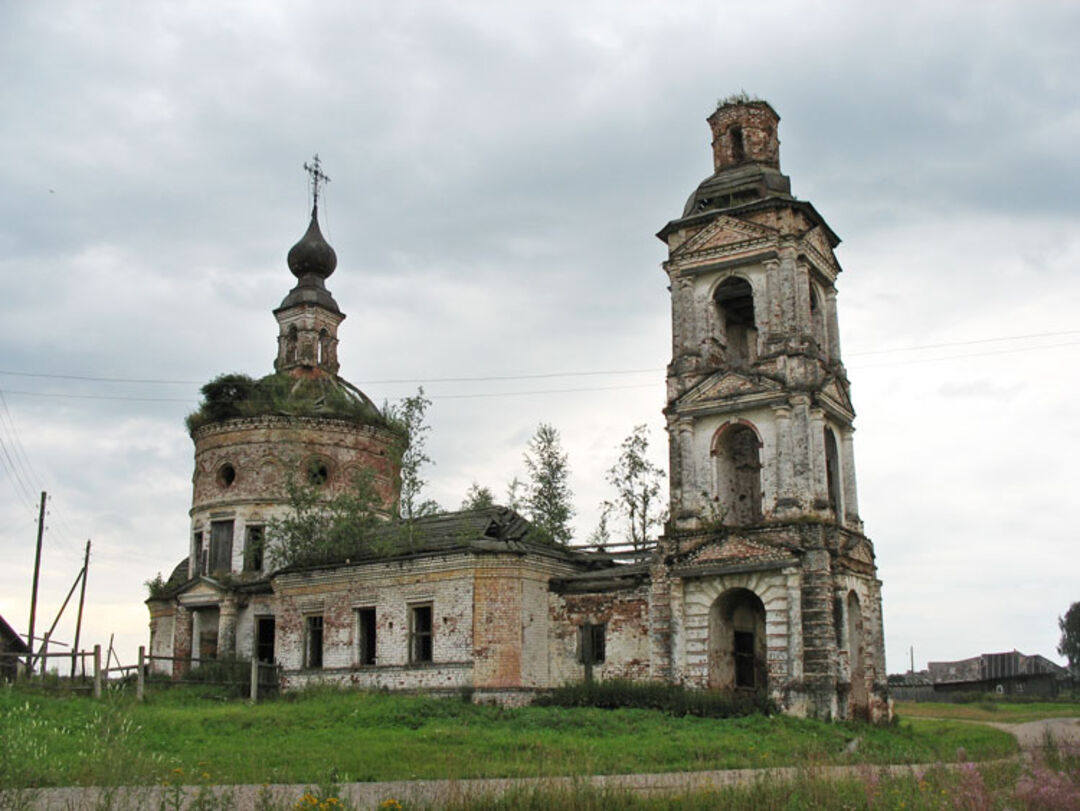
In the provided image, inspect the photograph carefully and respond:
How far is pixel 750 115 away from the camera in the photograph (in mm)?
27375

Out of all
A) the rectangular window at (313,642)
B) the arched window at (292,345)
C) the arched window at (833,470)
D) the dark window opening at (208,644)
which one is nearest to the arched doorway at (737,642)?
the arched window at (833,470)

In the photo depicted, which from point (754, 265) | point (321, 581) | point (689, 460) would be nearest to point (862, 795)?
point (689, 460)

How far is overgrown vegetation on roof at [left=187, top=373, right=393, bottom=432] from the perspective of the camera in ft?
109

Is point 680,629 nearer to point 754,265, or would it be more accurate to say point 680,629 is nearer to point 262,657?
point 754,265

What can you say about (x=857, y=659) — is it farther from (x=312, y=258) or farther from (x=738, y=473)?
(x=312, y=258)

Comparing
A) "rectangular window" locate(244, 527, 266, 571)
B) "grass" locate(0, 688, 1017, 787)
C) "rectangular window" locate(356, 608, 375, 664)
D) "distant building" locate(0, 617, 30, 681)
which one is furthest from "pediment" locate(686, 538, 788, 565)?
"distant building" locate(0, 617, 30, 681)

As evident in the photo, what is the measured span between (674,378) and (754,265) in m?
3.44

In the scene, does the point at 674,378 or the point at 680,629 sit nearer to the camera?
the point at 680,629

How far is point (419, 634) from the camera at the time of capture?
24.9 m

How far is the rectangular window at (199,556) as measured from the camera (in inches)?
1294

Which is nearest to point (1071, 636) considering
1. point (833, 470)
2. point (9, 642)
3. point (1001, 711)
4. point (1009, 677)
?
point (1009, 677)

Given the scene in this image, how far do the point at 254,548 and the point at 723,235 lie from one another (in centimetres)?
1727

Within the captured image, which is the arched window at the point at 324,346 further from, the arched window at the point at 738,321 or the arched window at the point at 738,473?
the arched window at the point at 738,473

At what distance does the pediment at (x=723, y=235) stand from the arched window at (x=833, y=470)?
5.09 metres
